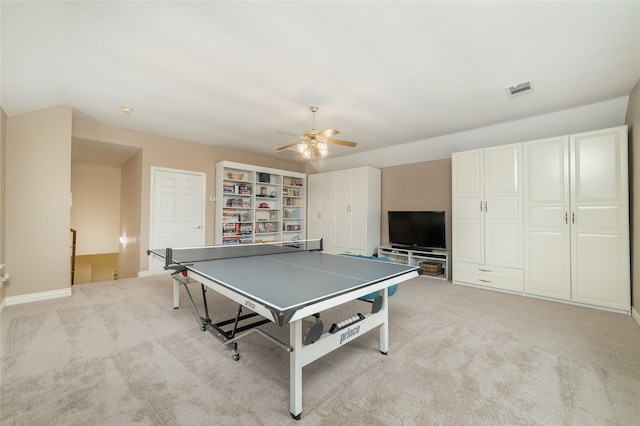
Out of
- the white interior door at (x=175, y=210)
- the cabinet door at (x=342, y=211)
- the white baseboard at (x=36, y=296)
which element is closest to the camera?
the white baseboard at (x=36, y=296)

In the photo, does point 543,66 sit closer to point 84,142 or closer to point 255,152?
point 255,152

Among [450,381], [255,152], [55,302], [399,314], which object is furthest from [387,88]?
[55,302]

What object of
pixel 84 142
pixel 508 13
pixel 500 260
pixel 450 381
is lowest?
pixel 450 381

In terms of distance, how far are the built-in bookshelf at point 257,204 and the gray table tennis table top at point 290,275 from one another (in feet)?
9.80

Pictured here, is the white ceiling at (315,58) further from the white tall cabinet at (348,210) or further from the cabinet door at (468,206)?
the white tall cabinet at (348,210)

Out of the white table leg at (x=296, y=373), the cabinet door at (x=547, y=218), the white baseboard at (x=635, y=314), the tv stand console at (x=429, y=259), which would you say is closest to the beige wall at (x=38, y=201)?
the white table leg at (x=296, y=373)

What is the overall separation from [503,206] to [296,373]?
12.6ft

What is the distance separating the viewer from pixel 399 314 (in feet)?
10.0

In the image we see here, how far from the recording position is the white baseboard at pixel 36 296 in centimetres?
321

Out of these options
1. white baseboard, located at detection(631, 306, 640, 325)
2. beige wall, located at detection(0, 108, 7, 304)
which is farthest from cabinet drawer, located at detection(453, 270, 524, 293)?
beige wall, located at detection(0, 108, 7, 304)

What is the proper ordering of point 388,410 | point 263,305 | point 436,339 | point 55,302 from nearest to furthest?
point 263,305
point 388,410
point 436,339
point 55,302

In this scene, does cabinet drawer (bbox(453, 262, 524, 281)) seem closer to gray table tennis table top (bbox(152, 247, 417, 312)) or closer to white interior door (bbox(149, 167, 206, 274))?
gray table tennis table top (bbox(152, 247, 417, 312))

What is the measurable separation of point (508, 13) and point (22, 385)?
4187 millimetres

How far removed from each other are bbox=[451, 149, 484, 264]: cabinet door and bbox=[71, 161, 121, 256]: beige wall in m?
7.64
